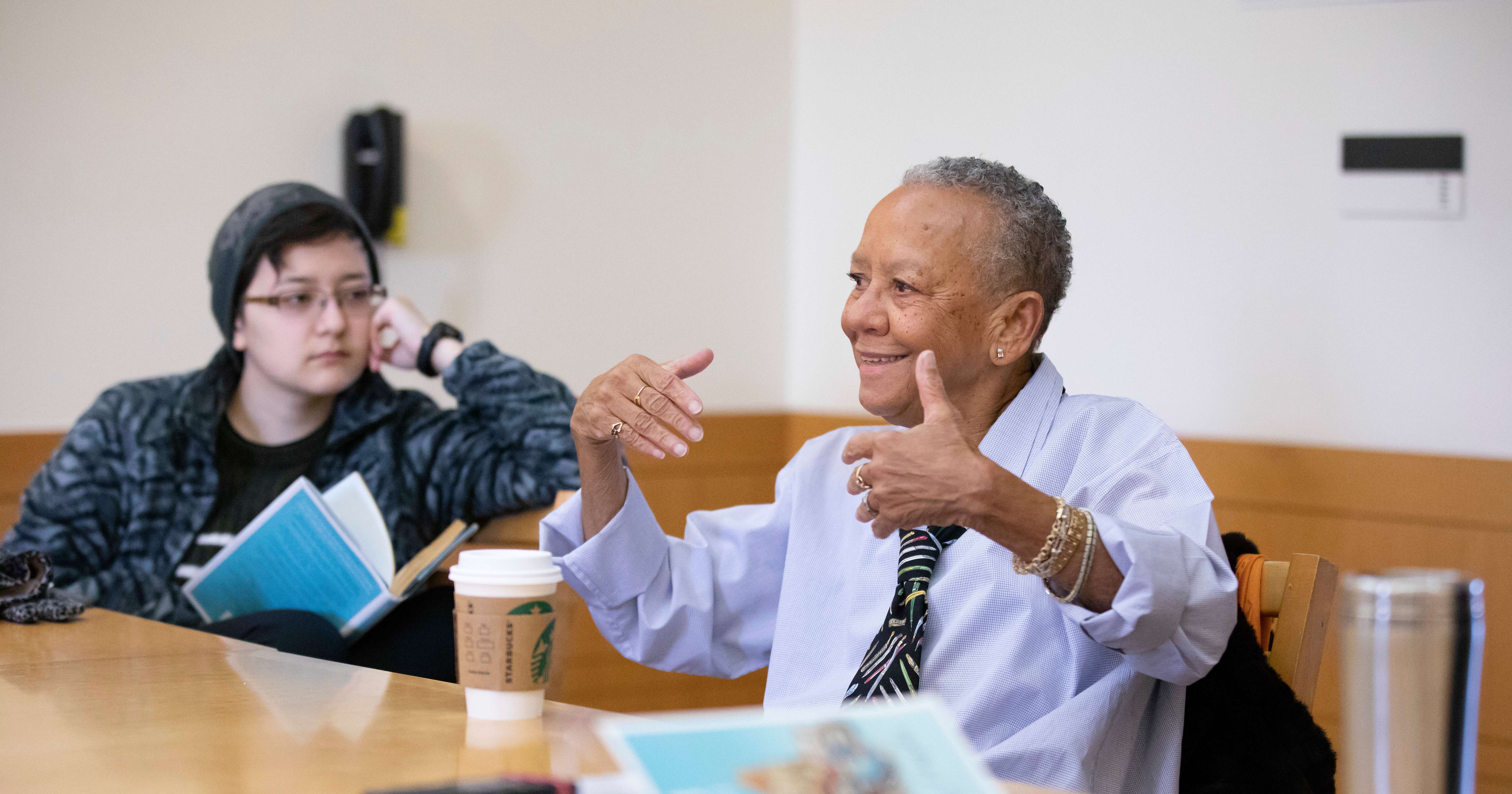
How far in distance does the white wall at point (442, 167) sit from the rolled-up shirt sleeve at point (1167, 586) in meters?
2.17

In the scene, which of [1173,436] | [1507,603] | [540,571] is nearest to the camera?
[540,571]

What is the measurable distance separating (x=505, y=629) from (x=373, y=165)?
2.11 metres

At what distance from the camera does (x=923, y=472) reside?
1.16 metres

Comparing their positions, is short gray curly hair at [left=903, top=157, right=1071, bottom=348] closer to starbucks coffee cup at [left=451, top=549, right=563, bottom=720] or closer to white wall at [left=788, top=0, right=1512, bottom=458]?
starbucks coffee cup at [left=451, top=549, right=563, bottom=720]

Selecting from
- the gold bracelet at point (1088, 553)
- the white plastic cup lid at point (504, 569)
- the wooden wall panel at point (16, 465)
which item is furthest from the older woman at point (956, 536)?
the wooden wall panel at point (16, 465)

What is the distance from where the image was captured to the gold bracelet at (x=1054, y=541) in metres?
1.16

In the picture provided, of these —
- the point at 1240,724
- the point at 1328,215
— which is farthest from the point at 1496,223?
the point at 1240,724

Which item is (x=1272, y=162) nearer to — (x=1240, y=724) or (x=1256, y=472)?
(x=1256, y=472)

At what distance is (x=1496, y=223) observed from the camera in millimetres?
2463

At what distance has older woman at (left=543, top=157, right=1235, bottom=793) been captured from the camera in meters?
Result: 1.18

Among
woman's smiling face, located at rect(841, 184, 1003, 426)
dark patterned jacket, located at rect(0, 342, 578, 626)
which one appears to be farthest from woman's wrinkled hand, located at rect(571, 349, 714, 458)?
dark patterned jacket, located at rect(0, 342, 578, 626)

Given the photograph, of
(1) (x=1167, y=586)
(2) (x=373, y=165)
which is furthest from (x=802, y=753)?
(2) (x=373, y=165)

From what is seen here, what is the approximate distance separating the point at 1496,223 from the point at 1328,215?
0.30 m

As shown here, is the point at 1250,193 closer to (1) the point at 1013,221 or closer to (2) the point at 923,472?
(1) the point at 1013,221
